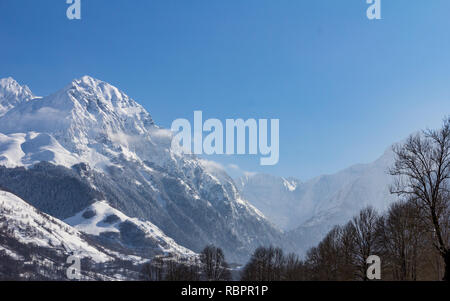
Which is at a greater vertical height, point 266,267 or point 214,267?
point 214,267

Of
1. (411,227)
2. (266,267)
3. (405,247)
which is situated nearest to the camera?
(411,227)

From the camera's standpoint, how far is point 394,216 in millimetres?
51625

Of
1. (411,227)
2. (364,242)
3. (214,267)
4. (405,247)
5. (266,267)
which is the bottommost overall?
(266,267)

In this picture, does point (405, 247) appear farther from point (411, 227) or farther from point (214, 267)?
point (214, 267)

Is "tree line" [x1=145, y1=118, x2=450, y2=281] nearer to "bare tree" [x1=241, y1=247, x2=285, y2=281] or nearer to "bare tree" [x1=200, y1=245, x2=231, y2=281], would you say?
"bare tree" [x1=241, y1=247, x2=285, y2=281]

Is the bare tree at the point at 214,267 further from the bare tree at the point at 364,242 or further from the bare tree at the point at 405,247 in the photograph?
the bare tree at the point at 405,247

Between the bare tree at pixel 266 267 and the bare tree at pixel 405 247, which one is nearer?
the bare tree at pixel 405 247

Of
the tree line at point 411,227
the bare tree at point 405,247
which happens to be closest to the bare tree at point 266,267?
the tree line at point 411,227

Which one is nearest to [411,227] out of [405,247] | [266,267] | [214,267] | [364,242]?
[405,247]

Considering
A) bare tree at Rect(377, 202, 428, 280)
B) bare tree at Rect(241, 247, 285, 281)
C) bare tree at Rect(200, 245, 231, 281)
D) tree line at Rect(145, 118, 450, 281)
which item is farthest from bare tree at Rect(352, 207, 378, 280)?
bare tree at Rect(241, 247, 285, 281)

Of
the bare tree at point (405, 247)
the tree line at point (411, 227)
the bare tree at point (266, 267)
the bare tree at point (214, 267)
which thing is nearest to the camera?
the tree line at point (411, 227)
